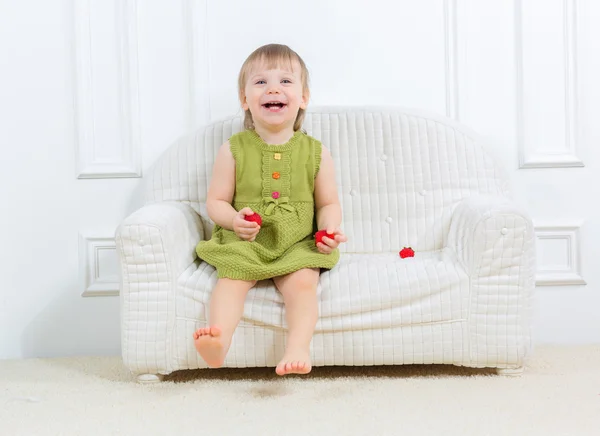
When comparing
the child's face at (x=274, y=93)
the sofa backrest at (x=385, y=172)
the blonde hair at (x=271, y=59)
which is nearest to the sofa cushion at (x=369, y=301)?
the sofa backrest at (x=385, y=172)

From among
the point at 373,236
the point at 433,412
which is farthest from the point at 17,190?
the point at 433,412

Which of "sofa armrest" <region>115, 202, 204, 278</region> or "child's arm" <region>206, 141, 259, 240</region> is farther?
"child's arm" <region>206, 141, 259, 240</region>

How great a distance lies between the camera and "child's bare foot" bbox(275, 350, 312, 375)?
58.5 inches

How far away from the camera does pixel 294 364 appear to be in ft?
4.90

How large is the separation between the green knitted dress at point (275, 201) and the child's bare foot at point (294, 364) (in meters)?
0.27

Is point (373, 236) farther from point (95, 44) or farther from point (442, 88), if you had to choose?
point (95, 44)

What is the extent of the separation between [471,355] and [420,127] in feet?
2.70

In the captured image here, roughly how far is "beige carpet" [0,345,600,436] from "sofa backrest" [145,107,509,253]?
18.6 inches

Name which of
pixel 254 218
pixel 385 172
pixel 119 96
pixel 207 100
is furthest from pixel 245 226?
pixel 119 96

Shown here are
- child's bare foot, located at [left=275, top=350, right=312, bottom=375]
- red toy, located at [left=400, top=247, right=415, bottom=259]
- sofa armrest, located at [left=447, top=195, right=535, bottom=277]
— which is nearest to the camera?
child's bare foot, located at [left=275, top=350, right=312, bottom=375]

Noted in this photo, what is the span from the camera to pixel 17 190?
2.27 m

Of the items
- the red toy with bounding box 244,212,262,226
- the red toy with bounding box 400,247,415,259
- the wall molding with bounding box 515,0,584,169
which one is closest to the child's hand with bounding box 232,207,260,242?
the red toy with bounding box 244,212,262,226

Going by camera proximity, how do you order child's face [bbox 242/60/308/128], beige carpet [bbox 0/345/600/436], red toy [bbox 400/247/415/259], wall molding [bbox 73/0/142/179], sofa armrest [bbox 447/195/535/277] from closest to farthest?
beige carpet [bbox 0/345/600/436] → sofa armrest [bbox 447/195/535/277] → child's face [bbox 242/60/308/128] → red toy [bbox 400/247/415/259] → wall molding [bbox 73/0/142/179]

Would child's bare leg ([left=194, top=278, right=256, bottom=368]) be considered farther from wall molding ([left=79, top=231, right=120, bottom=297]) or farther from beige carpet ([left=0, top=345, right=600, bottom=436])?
wall molding ([left=79, top=231, right=120, bottom=297])
